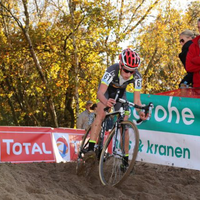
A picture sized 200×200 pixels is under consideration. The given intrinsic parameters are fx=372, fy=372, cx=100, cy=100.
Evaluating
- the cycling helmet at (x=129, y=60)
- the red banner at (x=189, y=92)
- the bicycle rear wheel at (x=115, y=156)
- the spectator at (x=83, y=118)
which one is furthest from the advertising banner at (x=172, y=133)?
the spectator at (x=83, y=118)

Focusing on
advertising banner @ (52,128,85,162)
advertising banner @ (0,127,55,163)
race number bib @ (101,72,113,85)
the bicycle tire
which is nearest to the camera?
race number bib @ (101,72,113,85)

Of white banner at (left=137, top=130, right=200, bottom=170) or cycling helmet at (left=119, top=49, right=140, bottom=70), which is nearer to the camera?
cycling helmet at (left=119, top=49, right=140, bottom=70)

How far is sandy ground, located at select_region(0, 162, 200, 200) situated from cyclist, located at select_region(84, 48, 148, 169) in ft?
1.62

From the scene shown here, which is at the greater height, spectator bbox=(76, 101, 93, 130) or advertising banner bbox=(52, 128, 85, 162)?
spectator bbox=(76, 101, 93, 130)

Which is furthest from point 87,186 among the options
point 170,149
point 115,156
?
point 170,149

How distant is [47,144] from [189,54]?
4.56 metres

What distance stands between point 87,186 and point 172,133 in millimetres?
2049

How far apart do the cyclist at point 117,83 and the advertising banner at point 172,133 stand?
1.19 m

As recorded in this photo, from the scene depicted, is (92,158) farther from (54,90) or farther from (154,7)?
(154,7)

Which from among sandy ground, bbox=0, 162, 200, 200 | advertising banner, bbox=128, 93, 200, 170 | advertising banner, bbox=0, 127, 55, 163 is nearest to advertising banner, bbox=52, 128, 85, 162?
advertising banner, bbox=0, 127, 55, 163

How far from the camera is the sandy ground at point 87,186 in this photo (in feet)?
16.6

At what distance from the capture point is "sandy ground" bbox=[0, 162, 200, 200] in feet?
16.6

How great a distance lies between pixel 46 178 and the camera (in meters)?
6.42

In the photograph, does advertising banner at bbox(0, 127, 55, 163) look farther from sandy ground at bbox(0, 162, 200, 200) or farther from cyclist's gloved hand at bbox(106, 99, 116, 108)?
cyclist's gloved hand at bbox(106, 99, 116, 108)
